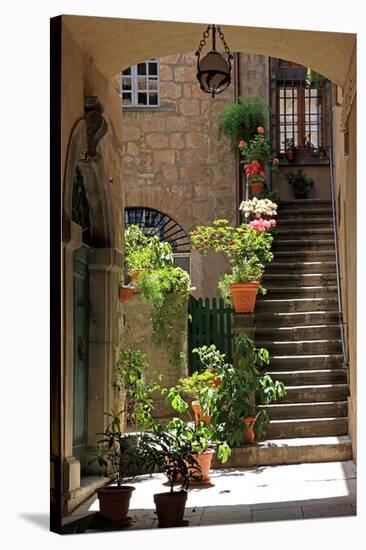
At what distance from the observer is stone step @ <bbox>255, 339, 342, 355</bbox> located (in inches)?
282

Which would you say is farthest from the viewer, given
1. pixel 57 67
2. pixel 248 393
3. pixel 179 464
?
pixel 248 393

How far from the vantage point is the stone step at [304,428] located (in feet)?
23.3

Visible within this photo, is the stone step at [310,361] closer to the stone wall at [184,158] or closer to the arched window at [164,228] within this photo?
the stone wall at [184,158]

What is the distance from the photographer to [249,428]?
24.0ft

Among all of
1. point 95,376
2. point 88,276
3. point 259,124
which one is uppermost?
point 259,124

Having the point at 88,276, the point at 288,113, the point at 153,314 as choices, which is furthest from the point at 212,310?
the point at 288,113

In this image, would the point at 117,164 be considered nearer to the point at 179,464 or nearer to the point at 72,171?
the point at 72,171

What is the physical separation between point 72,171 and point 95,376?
1.33 meters

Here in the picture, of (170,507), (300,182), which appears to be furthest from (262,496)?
(300,182)

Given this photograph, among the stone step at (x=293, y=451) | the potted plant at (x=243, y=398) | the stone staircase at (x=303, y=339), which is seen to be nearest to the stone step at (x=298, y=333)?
the stone staircase at (x=303, y=339)

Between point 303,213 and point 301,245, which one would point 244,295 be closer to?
point 301,245

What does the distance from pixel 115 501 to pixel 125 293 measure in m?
1.53

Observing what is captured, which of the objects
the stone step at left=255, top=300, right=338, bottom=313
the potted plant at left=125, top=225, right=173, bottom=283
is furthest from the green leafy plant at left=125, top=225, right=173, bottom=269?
the stone step at left=255, top=300, right=338, bottom=313

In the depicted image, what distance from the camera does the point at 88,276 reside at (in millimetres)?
6969
